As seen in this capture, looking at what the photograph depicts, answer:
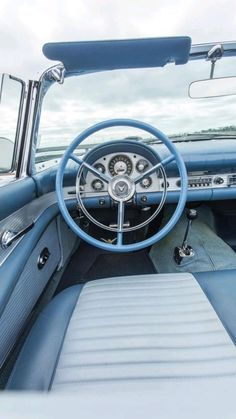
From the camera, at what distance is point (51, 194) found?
1902 millimetres

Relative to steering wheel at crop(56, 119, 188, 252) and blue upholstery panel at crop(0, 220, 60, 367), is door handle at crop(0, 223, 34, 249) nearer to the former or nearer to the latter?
blue upholstery panel at crop(0, 220, 60, 367)

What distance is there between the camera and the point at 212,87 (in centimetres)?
160

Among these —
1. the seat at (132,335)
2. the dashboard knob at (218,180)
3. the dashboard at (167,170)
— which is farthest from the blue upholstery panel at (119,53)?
the seat at (132,335)

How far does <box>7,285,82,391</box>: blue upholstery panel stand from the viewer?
2.75 ft

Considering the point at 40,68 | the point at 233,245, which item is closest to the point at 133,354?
the point at 40,68

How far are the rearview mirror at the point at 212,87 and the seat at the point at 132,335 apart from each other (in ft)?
3.14

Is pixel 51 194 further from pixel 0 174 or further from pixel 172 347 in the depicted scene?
pixel 172 347

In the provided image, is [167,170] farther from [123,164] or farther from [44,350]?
[44,350]

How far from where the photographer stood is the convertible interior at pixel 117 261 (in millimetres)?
778

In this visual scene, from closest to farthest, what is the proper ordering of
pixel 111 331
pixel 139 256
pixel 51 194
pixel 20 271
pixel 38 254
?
pixel 111 331, pixel 20 271, pixel 38 254, pixel 51 194, pixel 139 256

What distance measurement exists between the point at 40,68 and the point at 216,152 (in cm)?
116

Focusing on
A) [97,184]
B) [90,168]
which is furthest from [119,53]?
[97,184]

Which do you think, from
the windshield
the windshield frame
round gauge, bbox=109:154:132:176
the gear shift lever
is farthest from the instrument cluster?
the gear shift lever

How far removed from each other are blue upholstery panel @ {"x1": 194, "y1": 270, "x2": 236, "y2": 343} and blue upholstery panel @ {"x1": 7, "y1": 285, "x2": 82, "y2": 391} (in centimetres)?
53
